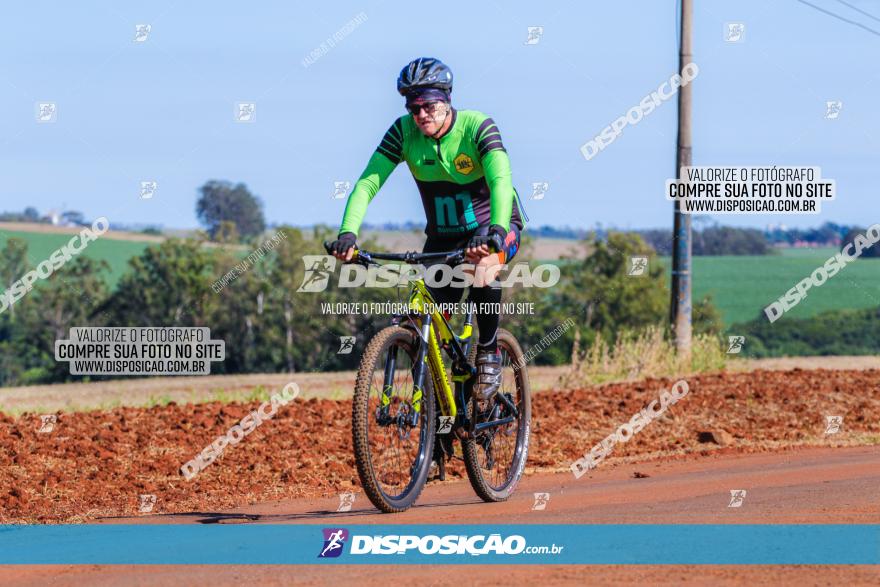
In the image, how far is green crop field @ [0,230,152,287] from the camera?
88.7 metres

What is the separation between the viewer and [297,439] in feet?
40.0

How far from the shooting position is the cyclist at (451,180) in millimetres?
8062

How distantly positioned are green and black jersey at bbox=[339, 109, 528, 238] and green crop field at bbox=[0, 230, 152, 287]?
78746 millimetres

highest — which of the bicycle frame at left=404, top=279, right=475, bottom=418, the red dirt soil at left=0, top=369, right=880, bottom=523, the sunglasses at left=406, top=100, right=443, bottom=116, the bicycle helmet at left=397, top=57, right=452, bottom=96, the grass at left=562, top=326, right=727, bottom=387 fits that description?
the bicycle helmet at left=397, top=57, right=452, bottom=96

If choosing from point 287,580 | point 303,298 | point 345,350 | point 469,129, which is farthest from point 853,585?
point 303,298

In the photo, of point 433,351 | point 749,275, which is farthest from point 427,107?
point 749,275

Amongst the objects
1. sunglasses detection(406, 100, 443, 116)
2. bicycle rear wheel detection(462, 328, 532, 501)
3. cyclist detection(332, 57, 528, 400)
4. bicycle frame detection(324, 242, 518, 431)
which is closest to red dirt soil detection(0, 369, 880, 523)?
bicycle rear wheel detection(462, 328, 532, 501)

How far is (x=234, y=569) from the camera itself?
671 centimetres

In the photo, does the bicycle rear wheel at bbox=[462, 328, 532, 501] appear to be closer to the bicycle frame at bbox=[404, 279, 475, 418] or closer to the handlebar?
the bicycle frame at bbox=[404, 279, 475, 418]

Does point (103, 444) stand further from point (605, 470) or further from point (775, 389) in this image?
point (775, 389)

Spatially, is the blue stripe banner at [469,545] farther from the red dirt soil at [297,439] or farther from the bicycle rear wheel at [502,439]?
the red dirt soil at [297,439]

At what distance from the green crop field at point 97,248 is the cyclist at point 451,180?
78.7m

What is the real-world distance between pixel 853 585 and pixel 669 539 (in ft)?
4.27

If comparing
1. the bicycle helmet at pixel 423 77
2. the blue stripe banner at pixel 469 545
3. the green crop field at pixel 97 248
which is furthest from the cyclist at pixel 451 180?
the green crop field at pixel 97 248
